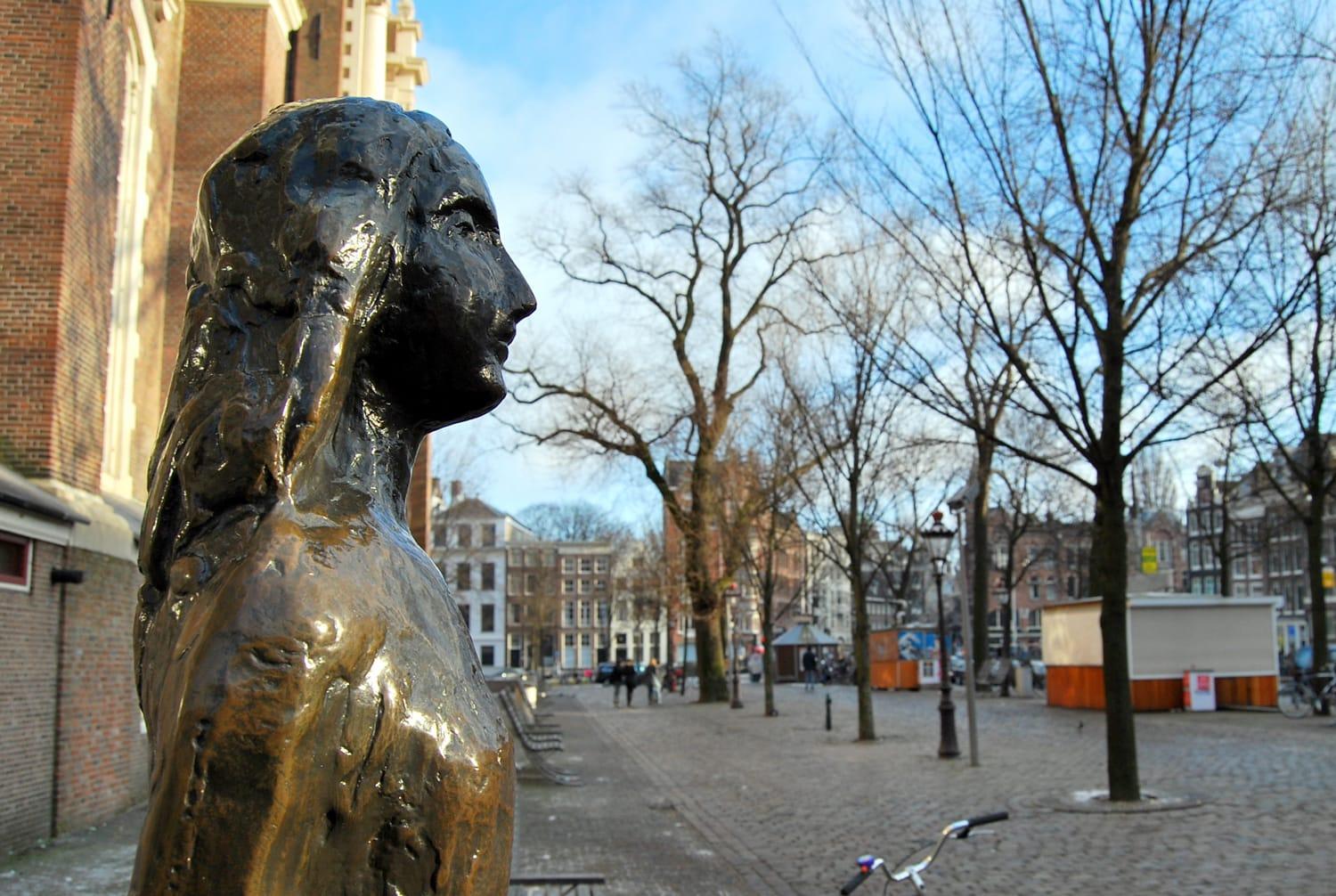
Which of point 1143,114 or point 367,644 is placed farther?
point 1143,114

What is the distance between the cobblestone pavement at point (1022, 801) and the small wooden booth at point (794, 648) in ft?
88.7

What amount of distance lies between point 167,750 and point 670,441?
33000mm

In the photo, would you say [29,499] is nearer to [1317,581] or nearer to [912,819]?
[912,819]

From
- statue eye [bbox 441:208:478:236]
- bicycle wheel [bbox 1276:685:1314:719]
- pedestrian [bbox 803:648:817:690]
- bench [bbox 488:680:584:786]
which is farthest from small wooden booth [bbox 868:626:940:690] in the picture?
statue eye [bbox 441:208:478:236]

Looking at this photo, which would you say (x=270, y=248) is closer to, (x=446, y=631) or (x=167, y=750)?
(x=446, y=631)

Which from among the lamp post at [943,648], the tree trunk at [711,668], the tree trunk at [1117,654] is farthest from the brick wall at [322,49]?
the tree trunk at [711,668]

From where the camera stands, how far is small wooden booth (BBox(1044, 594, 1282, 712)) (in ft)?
84.9

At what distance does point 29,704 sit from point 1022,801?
1003 cm

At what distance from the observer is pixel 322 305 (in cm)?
161

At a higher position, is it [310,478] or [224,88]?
[224,88]

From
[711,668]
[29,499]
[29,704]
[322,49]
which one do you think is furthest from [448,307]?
[711,668]

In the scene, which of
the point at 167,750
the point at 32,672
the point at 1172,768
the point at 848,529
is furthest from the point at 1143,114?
the point at 167,750

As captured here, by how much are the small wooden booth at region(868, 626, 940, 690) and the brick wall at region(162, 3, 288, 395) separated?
29.3m

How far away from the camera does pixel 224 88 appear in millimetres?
17531
